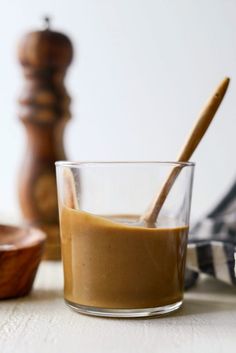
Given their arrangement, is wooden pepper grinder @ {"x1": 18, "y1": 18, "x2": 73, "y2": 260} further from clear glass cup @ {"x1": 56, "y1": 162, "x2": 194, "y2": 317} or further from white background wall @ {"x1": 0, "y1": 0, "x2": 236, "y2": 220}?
white background wall @ {"x1": 0, "y1": 0, "x2": 236, "y2": 220}

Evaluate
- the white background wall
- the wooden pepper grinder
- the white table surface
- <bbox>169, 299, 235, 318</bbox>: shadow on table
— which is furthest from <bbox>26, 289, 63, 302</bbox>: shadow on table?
the white background wall

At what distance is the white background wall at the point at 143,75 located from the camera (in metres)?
1.64

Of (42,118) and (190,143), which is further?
(42,118)

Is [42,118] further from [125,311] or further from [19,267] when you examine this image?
[125,311]

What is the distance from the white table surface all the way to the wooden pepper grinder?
12.9 inches

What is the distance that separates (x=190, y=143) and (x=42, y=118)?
443mm

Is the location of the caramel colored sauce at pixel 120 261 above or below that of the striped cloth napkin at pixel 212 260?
above

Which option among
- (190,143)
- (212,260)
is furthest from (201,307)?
(190,143)

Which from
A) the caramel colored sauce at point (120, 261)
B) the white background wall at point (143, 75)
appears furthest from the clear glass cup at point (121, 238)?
the white background wall at point (143, 75)

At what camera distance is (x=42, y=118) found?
1.09 metres

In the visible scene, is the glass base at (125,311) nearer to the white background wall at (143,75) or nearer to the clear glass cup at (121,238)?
the clear glass cup at (121,238)

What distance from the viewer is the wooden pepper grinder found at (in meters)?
1.08

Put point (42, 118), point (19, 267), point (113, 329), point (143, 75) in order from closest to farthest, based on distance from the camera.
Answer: point (113, 329), point (19, 267), point (42, 118), point (143, 75)

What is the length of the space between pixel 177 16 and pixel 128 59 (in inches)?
6.5
